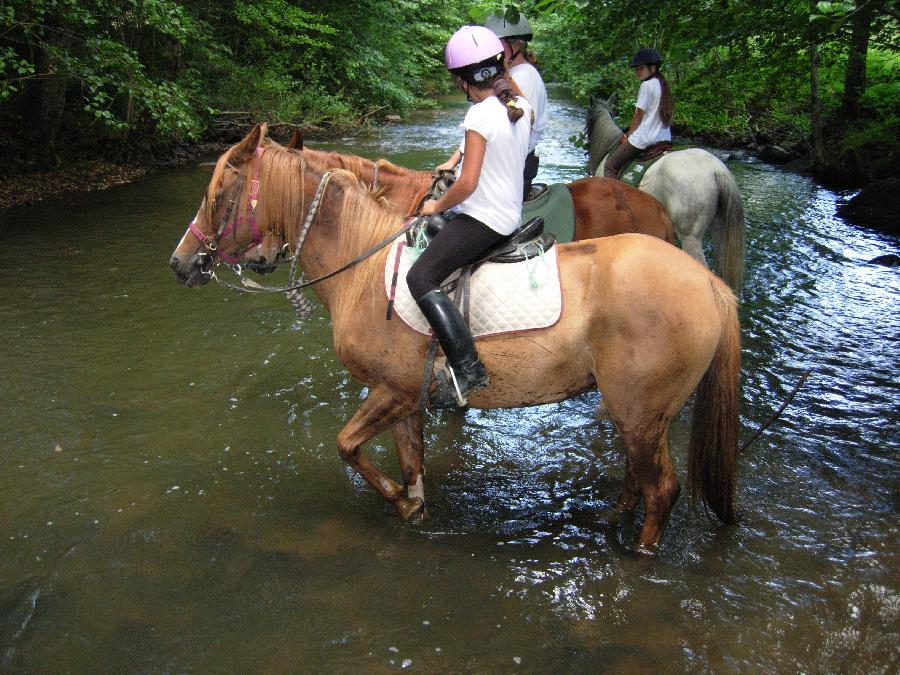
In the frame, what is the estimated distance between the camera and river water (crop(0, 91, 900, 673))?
10.7ft

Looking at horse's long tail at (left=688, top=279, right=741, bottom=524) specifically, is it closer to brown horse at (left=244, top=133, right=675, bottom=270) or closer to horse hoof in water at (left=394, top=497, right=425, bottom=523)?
horse hoof in water at (left=394, top=497, right=425, bottom=523)

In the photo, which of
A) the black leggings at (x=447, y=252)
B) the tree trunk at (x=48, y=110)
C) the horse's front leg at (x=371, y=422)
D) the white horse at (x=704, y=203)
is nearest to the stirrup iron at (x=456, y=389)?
the horse's front leg at (x=371, y=422)

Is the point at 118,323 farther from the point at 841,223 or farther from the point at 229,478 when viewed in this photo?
the point at 841,223

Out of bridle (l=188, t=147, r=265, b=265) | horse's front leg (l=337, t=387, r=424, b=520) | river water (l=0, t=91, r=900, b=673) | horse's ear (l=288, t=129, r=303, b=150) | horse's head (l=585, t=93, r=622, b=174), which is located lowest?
river water (l=0, t=91, r=900, b=673)

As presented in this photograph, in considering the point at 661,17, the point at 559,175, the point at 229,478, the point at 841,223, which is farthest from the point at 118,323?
the point at 841,223

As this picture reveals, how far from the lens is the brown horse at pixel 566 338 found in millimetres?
3434

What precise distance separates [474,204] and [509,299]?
A: 55cm

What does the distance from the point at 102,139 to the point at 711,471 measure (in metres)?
15.4

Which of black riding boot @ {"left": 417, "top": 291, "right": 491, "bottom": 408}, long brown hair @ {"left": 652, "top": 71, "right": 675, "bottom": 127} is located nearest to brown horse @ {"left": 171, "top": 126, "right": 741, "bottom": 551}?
black riding boot @ {"left": 417, "top": 291, "right": 491, "bottom": 408}

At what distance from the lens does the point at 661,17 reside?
8328 mm

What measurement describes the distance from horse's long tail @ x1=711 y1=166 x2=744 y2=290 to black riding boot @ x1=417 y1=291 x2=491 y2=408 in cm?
435

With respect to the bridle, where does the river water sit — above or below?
below

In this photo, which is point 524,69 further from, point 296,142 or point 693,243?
point 693,243

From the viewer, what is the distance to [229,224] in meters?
3.89
